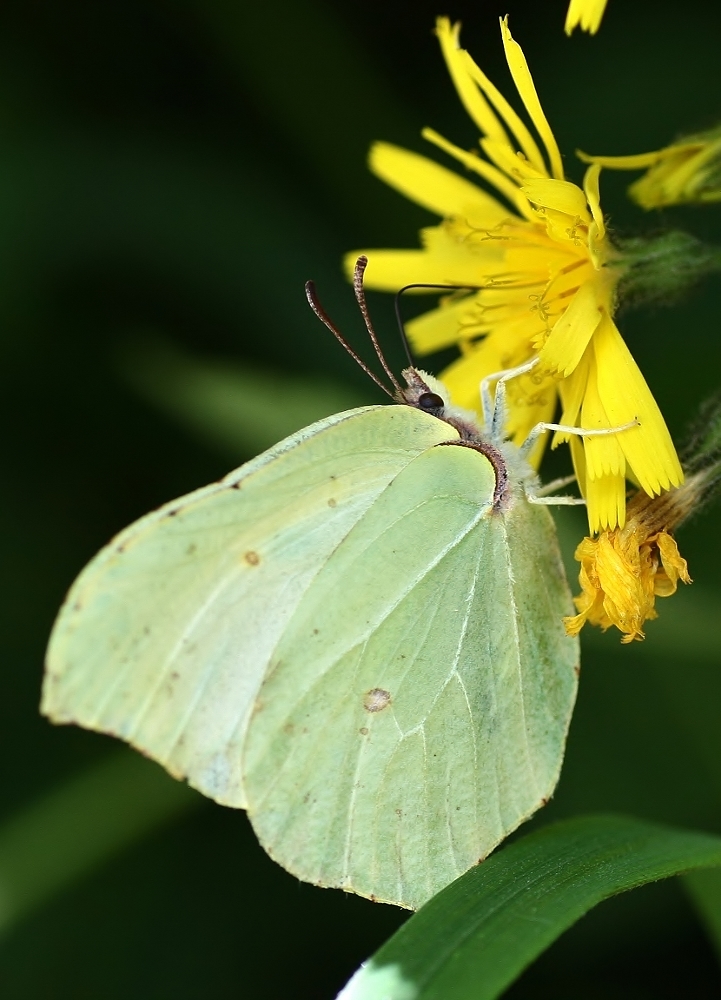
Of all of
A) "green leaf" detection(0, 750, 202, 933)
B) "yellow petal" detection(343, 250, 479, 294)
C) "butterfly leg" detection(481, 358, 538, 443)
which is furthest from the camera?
"green leaf" detection(0, 750, 202, 933)

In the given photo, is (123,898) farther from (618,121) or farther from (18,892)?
(618,121)

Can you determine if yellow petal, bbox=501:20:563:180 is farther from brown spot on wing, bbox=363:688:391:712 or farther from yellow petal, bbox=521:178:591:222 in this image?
brown spot on wing, bbox=363:688:391:712

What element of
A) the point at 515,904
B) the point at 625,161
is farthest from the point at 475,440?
the point at 515,904

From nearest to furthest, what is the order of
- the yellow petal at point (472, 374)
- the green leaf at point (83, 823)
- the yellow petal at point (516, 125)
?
the yellow petal at point (516, 125), the yellow petal at point (472, 374), the green leaf at point (83, 823)

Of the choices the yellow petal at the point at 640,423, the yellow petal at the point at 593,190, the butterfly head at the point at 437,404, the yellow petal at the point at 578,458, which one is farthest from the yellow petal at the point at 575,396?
the yellow petal at the point at 593,190

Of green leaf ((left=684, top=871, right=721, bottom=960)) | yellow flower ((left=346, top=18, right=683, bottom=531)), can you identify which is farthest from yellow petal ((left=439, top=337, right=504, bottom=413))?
green leaf ((left=684, top=871, right=721, bottom=960))

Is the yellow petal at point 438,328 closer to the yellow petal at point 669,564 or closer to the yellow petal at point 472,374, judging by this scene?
the yellow petal at point 472,374

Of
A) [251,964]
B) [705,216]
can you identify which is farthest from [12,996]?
[705,216]
